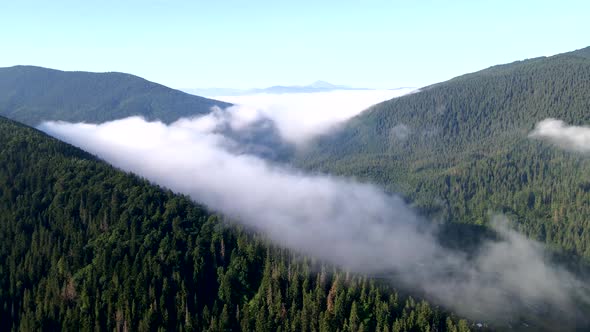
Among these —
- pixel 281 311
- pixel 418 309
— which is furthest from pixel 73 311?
pixel 418 309

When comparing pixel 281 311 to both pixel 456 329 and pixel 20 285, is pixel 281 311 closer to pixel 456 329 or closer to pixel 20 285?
pixel 456 329

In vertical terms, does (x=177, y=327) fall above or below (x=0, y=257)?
below

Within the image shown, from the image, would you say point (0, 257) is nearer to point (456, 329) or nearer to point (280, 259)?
point (280, 259)

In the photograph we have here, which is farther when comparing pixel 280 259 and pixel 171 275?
pixel 280 259

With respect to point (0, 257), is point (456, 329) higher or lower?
lower

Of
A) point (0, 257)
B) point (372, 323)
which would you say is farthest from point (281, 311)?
point (0, 257)

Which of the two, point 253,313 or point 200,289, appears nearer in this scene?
point 253,313

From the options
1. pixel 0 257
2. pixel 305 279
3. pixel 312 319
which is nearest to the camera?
pixel 312 319

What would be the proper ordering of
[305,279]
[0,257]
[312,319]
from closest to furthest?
1. [312,319]
2. [305,279]
3. [0,257]
